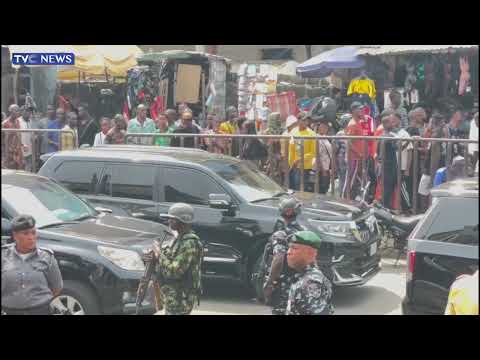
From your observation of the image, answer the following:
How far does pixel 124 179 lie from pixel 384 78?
339 inches

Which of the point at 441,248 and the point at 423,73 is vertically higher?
the point at 423,73

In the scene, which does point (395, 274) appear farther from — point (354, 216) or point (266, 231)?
point (266, 231)

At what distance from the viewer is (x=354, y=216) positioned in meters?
8.67

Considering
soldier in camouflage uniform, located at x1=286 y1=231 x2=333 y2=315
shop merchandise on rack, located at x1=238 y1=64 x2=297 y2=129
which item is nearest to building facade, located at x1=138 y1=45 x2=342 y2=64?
shop merchandise on rack, located at x1=238 y1=64 x2=297 y2=129

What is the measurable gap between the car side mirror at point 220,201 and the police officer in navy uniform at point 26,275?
3100 mm

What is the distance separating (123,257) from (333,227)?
253 cm

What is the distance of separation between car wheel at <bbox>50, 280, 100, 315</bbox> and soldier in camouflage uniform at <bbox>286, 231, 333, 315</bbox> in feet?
7.35

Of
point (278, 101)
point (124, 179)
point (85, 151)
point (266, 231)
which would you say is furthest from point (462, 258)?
point (278, 101)

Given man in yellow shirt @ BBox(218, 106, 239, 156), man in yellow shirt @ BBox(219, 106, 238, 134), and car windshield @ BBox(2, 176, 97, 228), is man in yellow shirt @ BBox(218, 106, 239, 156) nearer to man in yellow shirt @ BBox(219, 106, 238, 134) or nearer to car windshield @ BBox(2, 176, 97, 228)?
man in yellow shirt @ BBox(219, 106, 238, 134)

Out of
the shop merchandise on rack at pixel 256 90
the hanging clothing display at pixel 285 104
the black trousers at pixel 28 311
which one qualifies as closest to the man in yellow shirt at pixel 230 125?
the hanging clothing display at pixel 285 104

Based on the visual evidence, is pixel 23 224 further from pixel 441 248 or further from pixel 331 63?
pixel 331 63

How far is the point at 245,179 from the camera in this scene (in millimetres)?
8906

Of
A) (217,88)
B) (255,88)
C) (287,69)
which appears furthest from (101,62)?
(287,69)

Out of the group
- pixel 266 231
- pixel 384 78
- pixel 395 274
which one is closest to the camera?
pixel 266 231
